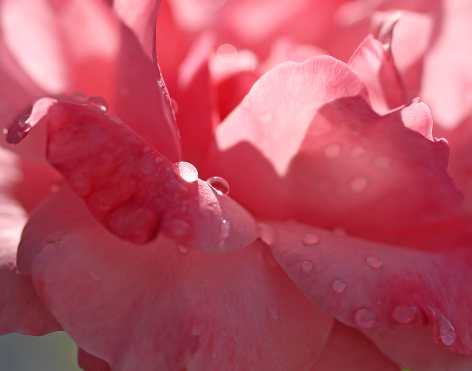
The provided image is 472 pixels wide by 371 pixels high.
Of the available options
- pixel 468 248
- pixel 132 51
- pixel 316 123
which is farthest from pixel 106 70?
pixel 468 248

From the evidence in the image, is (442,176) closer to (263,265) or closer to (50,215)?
(263,265)

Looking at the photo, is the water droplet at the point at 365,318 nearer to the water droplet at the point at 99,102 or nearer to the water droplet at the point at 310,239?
the water droplet at the point at 310,239

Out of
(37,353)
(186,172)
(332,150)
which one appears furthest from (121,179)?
(37,353)

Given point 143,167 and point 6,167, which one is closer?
point 143,167

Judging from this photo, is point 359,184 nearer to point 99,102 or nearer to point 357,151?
point 357,151

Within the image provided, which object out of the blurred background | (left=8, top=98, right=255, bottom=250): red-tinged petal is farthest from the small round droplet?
the blurred background

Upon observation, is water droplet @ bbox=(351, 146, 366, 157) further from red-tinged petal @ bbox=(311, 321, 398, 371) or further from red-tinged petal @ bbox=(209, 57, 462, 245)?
red-tinged petal @ bbox=(311, 321, 398, 371)

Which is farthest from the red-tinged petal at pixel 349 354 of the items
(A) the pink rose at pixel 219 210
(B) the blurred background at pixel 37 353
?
(B) the blurred background at pixel 37 353
